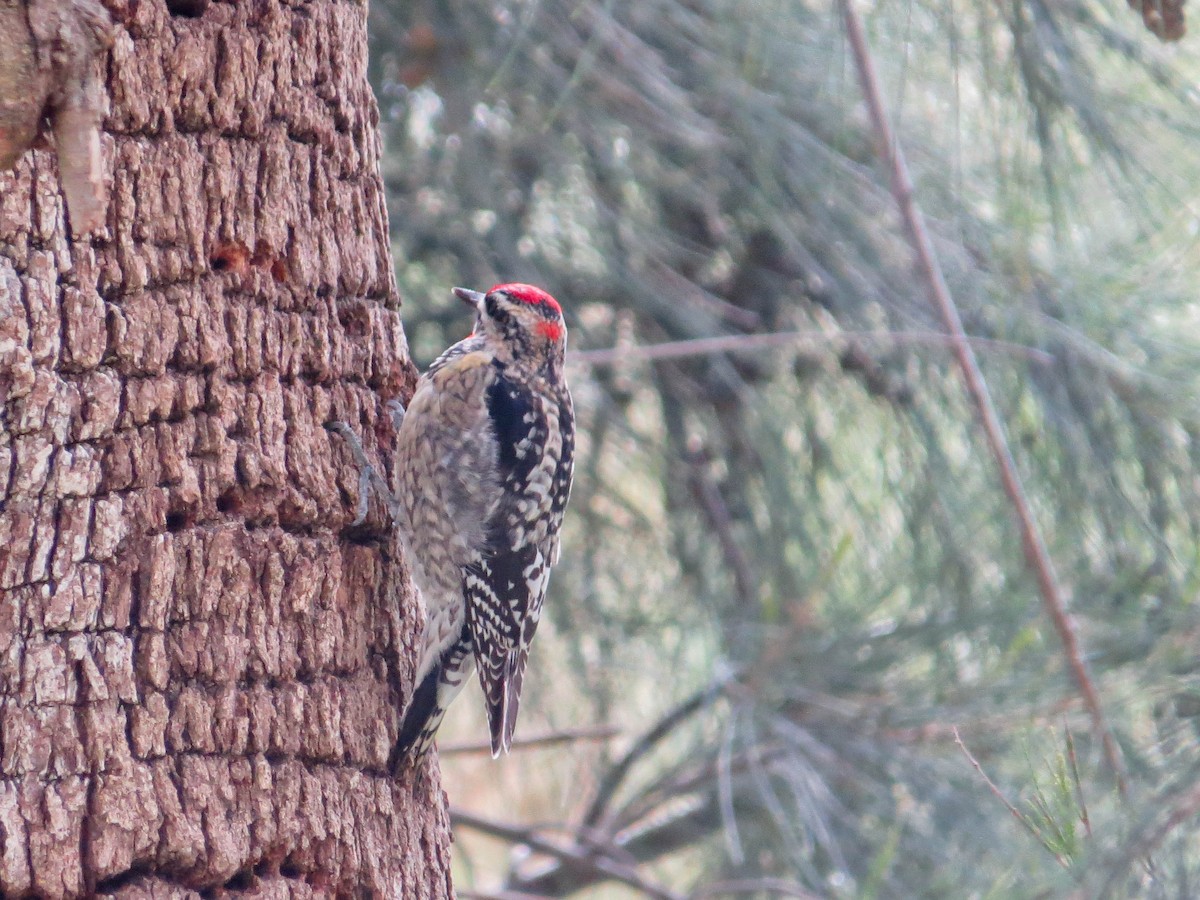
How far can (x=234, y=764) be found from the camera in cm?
205

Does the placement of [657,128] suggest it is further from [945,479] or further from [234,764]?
[234,764]

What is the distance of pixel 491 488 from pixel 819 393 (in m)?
1.88

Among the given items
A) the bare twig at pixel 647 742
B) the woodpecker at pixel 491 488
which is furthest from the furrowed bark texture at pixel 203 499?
the bare twig at pixel 647 742

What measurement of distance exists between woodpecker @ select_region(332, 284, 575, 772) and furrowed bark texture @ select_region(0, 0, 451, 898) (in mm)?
412

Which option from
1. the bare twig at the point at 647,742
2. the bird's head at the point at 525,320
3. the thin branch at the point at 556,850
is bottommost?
the thin branch at the point at 556,850

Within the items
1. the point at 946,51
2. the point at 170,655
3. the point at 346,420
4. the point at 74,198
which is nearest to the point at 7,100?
the point at 74,198

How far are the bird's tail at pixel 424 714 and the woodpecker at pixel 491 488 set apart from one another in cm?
8

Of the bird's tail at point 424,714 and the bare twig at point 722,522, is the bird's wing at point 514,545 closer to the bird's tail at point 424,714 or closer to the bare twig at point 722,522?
the bird's tail at point 424,714

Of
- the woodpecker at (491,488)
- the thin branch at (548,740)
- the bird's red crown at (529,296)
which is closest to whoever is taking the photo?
the woodpecker at (491,488)

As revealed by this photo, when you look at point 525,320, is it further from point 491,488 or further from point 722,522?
point 722,522

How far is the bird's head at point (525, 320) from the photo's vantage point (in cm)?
338

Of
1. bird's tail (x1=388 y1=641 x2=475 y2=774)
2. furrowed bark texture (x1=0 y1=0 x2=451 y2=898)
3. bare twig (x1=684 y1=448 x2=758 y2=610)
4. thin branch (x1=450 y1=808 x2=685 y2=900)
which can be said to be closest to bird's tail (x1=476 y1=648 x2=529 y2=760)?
bird's tail (x1=388 y1=641 x2=475 y2=774)

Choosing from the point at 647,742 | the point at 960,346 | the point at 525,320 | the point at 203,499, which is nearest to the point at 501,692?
the point at 525,320

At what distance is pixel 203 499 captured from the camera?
2.13 m
